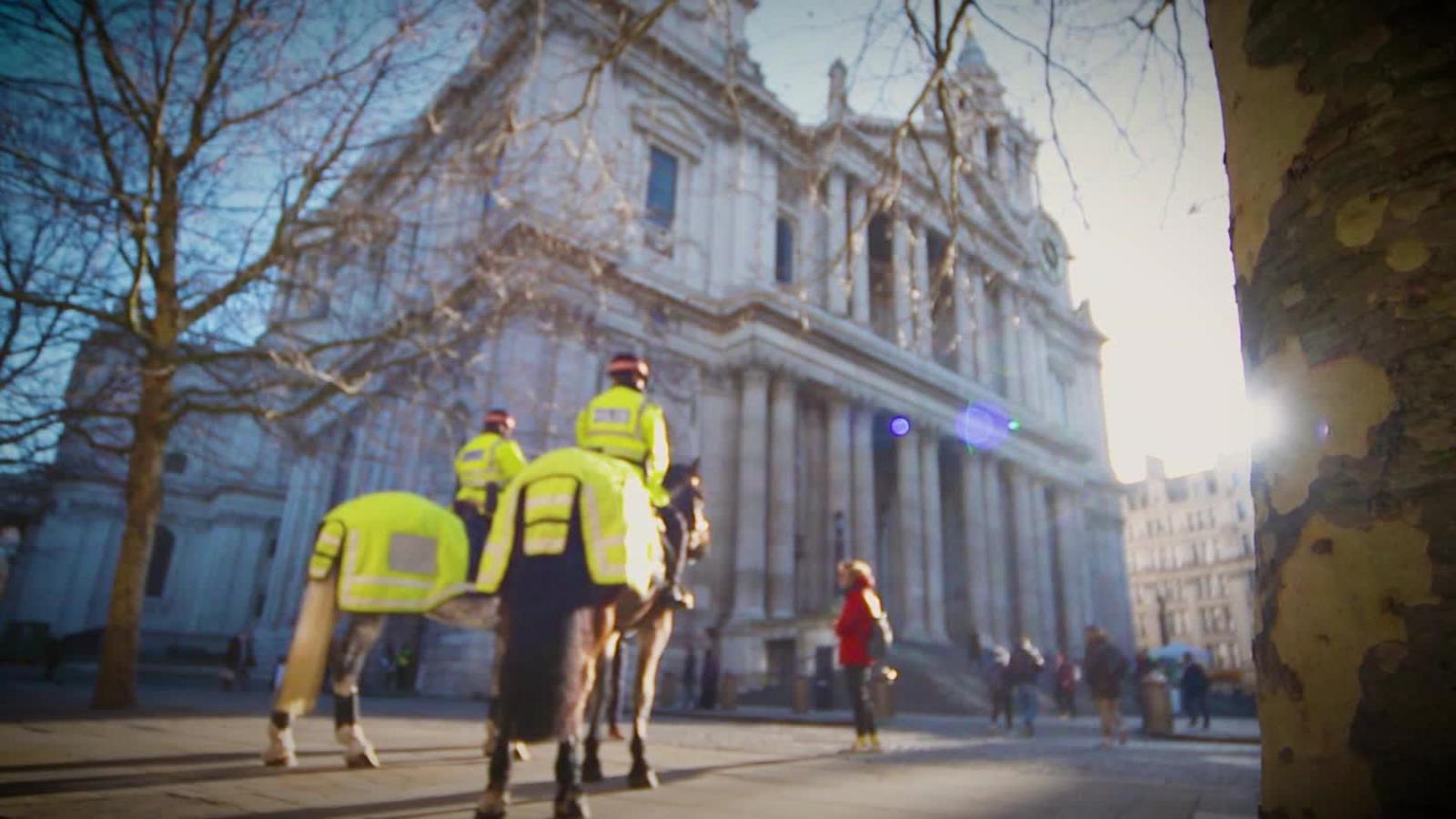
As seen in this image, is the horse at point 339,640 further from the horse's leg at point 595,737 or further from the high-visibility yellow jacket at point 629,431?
the high-visibility yellow jacket at point 629,431

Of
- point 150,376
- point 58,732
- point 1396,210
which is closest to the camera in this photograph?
point 1396,210

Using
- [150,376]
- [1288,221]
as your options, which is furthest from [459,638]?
[1288,221]

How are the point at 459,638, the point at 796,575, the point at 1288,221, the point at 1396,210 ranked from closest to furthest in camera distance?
the point at 1396,210
the point at 1288,221
the point at 459,638
the point at 796,575

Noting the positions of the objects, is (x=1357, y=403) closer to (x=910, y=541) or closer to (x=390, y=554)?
(x=390, y=554)

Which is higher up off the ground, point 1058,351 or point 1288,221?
point 1058,351

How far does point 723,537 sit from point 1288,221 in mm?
22459

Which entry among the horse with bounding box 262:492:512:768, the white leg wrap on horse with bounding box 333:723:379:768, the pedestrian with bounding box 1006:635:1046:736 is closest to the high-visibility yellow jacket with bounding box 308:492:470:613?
the horse with bounding box 262:492:512:768

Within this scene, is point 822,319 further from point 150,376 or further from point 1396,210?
point 1396,210

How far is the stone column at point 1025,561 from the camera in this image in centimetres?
3092

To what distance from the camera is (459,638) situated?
1808 centimetres

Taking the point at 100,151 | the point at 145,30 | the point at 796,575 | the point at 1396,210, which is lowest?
the point at 1396,210

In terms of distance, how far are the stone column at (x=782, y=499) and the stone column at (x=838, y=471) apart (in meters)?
1.55

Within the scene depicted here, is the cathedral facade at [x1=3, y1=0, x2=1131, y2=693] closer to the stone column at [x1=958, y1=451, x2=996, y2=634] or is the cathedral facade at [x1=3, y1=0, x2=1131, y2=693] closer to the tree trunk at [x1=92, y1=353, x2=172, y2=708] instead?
the stone column at [x1=958, y1=451, x2=996, y2=634]

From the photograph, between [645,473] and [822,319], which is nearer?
[645,473]
